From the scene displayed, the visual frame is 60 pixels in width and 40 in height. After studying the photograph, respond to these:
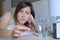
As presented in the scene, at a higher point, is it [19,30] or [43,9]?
[43,9]

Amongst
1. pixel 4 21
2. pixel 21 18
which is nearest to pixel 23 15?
pixel 21 18

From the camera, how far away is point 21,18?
1001 millimetres

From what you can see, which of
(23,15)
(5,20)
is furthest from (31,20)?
(5,20)

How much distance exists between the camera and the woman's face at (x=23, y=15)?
3.28ft

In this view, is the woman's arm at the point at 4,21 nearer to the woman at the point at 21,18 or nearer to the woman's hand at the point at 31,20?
the woman at the point at 21,18

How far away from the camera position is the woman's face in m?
1.00

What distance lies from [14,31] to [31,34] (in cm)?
11

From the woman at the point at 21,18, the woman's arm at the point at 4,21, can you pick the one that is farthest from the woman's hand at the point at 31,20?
the woman's arm at the point at 4,21

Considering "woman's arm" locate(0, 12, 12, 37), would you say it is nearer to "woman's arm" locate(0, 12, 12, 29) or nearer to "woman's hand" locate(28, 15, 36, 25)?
"woman's arm" locate(0, 12, 12, 29)

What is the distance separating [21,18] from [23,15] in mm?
24

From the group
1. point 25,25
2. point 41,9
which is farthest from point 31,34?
point 41,9

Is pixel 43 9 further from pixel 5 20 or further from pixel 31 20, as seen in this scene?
pixel 5 20

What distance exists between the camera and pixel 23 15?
100 centimetres

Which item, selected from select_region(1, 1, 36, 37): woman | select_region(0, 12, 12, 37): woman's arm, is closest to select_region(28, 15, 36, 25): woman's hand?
select_region(1, 1, 36, 37): woman
